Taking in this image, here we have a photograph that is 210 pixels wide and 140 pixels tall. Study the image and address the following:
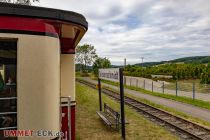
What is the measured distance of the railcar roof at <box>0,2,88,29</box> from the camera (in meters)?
4.41

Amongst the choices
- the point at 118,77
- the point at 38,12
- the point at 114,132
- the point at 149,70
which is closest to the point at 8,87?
the point at 38,12

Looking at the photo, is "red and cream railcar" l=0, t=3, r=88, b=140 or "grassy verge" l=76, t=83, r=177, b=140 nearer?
"red and cream railcar" l=0, t=3, r=88, b=140

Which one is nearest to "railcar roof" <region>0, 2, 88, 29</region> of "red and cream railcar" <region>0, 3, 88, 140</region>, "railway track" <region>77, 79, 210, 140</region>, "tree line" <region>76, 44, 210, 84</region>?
"red and cream railcar" <region>0, 3, 88, 140</region>

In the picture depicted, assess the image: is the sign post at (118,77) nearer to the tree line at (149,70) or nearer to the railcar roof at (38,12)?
the railcar roof at (38,12)

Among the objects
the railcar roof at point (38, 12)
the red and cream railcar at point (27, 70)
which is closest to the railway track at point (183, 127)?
the railcar roof at point (38, 12)

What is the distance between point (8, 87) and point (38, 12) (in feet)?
3.81

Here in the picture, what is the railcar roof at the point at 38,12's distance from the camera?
14.5ft

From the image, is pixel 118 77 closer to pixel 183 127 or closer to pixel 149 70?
pixel 183 127

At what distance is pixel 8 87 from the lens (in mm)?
4504

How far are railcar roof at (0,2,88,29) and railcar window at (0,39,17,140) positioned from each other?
0.41 m

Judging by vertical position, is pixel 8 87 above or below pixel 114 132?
above

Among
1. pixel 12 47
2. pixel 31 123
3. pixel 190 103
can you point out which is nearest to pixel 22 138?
pixel 31 123

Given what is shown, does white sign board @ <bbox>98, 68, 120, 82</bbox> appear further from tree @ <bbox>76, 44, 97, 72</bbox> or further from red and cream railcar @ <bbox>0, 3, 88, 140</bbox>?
tree @ <bbox>76, 44, 97, 72</bbox>

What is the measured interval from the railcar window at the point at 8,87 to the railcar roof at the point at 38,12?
16.1 inches
